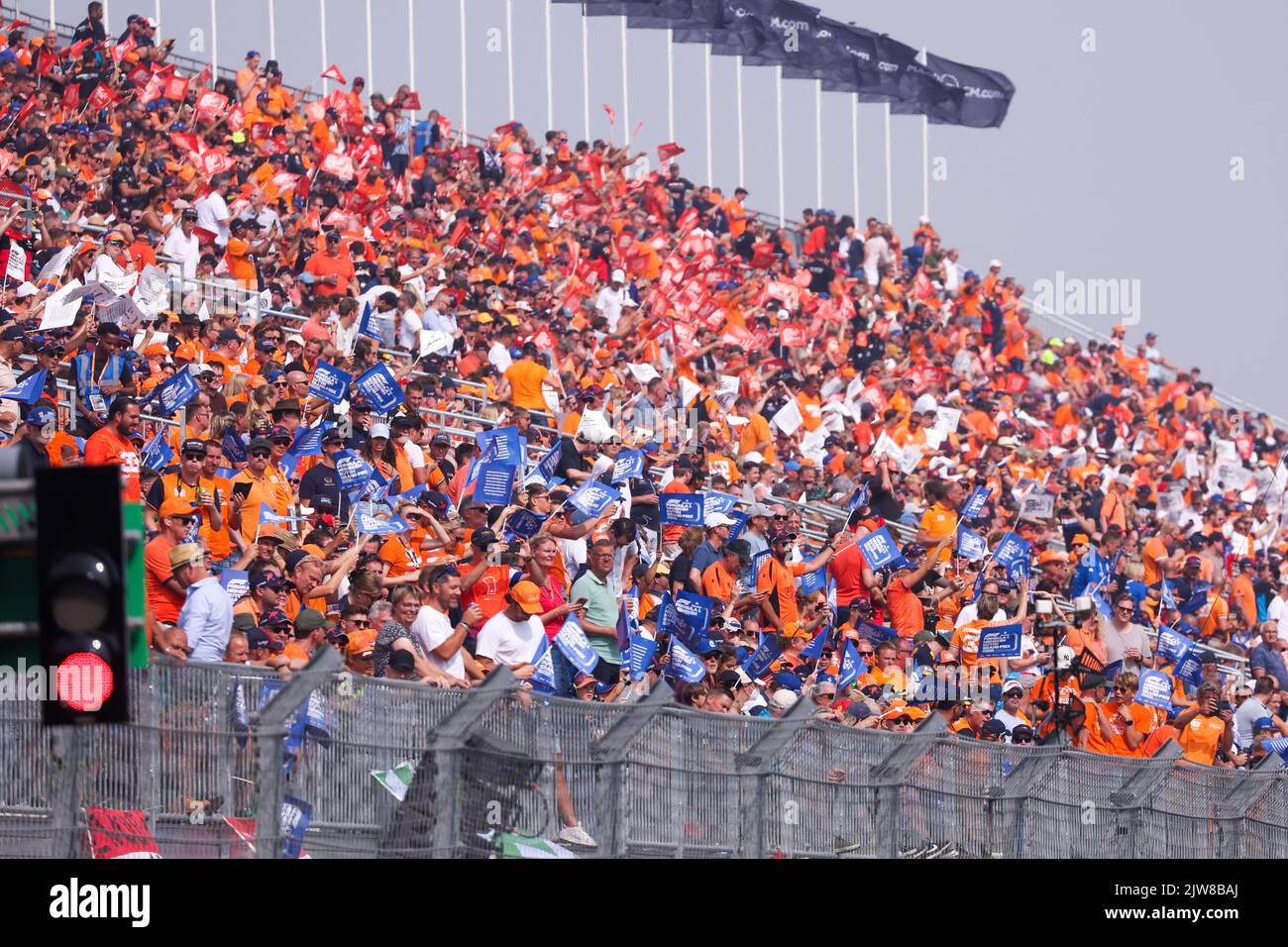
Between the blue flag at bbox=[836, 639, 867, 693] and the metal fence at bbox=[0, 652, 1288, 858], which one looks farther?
the blue flag at bbox=[836, 639, 867, 693]

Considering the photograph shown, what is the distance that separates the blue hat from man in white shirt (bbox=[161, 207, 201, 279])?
6600 mm

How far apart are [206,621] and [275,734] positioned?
254 centimetres

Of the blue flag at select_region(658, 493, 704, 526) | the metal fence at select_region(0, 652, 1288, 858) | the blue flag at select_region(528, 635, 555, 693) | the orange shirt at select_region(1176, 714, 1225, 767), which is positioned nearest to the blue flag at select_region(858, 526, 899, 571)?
the blue flag at select_region(658, 493, 704, 526)

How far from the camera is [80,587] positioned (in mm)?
5355

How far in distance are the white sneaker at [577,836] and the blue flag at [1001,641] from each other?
6736 mm

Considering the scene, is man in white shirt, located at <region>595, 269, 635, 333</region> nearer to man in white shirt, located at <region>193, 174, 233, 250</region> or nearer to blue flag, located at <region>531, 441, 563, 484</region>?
man in white shirt, located at <region>193, 174, 233, 250</region>

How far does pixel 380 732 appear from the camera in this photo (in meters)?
9.61

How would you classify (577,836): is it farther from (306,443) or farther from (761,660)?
(306,443)

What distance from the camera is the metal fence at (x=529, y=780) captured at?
8859mm

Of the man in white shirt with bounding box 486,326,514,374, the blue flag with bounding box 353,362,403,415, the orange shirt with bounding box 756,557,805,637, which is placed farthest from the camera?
the man in white shirt with bounding box 486,326,514,374

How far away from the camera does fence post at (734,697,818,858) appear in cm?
1111

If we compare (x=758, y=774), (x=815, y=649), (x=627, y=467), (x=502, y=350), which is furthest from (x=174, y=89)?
(x=758, y=774)

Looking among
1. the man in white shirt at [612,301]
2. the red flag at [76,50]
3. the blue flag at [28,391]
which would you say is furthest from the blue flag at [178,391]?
the man in white shirt at [612,301]

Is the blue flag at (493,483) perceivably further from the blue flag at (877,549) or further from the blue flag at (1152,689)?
the blue flag at (1152,689)
